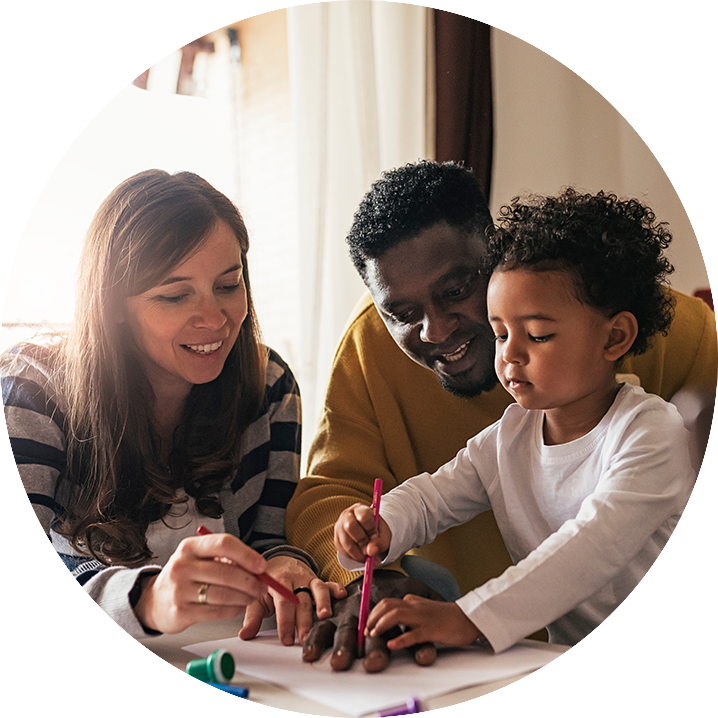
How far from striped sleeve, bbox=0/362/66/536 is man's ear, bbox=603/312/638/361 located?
0.59 m

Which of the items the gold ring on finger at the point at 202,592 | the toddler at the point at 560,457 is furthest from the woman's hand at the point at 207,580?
the toddler at the point at 560,457

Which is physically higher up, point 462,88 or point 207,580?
point 462,88

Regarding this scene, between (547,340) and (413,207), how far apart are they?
0.20m

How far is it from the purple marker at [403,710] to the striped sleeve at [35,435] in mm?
413

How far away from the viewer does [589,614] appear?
33.3 inches

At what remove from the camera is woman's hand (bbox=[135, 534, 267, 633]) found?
0.84 m

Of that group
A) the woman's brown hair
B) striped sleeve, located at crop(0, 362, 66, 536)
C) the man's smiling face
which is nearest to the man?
the man's smiling face

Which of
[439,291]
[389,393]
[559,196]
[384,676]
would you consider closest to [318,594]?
[384,676]

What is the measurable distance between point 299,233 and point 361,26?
0.87 ft

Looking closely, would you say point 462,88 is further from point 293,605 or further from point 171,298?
point 293,605

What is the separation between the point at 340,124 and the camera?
0.95 m

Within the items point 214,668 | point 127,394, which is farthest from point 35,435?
point 214,668

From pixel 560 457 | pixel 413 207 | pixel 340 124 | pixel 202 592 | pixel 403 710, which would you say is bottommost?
pixel 403 710

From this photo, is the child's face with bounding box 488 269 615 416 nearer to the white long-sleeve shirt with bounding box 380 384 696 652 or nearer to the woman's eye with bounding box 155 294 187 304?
the white long-sleeve shirt with bounding box 380 384 696 652
